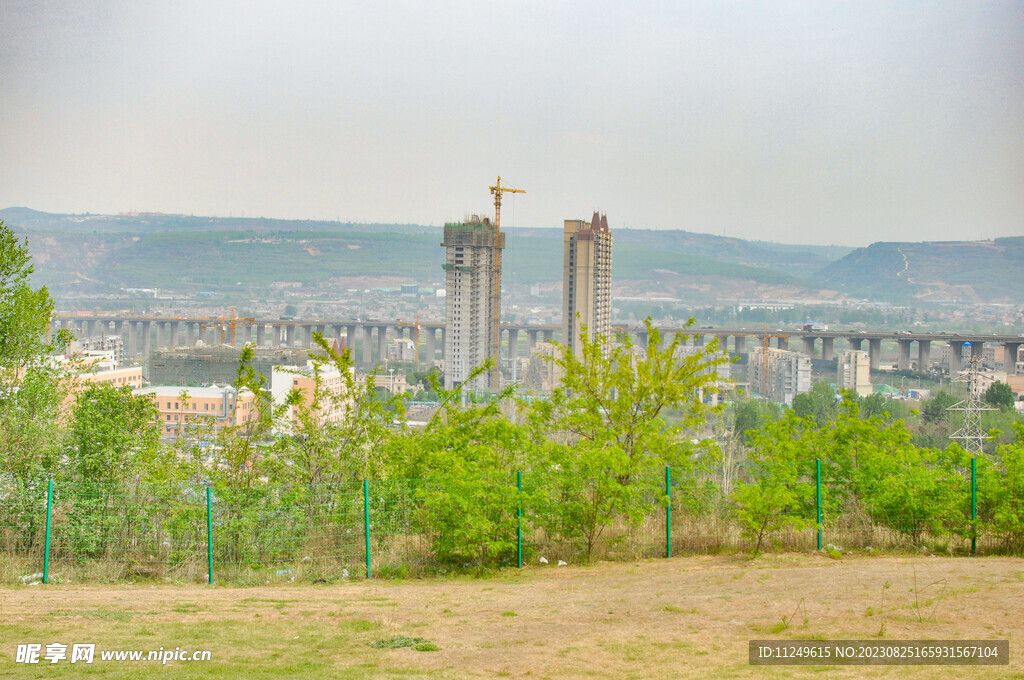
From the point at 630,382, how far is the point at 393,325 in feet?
342

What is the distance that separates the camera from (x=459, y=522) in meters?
8.27

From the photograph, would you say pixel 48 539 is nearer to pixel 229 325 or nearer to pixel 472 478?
pixel 472 478

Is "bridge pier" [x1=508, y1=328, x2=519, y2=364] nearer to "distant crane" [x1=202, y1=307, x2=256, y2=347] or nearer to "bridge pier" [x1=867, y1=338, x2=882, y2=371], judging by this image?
"distant crane" [x1=202, y1=307, x2=256, y2=347]

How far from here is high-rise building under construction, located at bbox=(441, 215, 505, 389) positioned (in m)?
80.2

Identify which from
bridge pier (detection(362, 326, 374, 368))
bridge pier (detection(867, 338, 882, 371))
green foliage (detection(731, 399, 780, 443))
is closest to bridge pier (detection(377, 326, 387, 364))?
bridge pier (detection(362, 326, 374, 368))

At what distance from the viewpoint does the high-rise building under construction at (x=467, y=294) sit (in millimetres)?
80250

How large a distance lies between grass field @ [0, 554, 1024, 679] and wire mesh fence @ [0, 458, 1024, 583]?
0.49 metres

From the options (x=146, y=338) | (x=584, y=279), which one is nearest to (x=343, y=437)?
(x=584, y=279)

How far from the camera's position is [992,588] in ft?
22.4

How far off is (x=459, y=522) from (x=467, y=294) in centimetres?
7307

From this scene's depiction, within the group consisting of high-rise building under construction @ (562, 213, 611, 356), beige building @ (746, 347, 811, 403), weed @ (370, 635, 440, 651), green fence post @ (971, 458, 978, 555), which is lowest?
beige building @ (746, 347, 811, 403)

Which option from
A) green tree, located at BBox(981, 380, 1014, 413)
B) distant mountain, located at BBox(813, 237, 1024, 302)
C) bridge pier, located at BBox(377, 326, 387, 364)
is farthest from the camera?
distant mountain, located at BBox(813, 237, 1024, 302)

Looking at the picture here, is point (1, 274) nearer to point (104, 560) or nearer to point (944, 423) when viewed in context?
point (104, 560)

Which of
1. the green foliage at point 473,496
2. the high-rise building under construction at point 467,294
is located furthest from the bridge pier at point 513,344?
the green foliage at point 473,496
